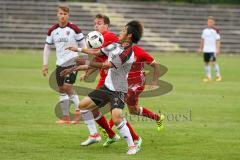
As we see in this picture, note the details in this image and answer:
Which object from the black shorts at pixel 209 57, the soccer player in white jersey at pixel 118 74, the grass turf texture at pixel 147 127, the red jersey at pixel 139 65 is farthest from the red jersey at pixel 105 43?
the black shorts at pixel 209 57

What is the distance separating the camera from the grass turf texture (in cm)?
1047

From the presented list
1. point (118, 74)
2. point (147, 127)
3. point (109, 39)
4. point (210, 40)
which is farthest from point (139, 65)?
point (210, 40)

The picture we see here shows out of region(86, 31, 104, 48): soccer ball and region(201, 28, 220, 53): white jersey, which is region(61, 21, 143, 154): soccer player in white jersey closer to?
region(86, 31, 104, 48): soccer ball

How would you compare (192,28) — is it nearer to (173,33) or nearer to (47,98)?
(173,33)

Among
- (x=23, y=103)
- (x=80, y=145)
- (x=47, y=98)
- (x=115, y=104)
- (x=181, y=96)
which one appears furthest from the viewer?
(x=181, y=96)

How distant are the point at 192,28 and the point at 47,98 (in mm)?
26823

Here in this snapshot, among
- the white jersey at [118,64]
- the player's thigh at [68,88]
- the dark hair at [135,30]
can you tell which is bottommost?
the player's thigh at [68,88]

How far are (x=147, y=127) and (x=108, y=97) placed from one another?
308cm

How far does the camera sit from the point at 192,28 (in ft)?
143

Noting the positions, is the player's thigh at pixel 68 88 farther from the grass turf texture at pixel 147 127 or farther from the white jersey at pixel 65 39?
the grass turf texture at pixel 147 127

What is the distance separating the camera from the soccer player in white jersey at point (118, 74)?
10.3m

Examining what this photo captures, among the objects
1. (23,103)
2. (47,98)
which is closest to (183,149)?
(23,103)

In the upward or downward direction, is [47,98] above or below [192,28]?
above

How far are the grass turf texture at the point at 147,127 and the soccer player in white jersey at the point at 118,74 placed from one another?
550mm
